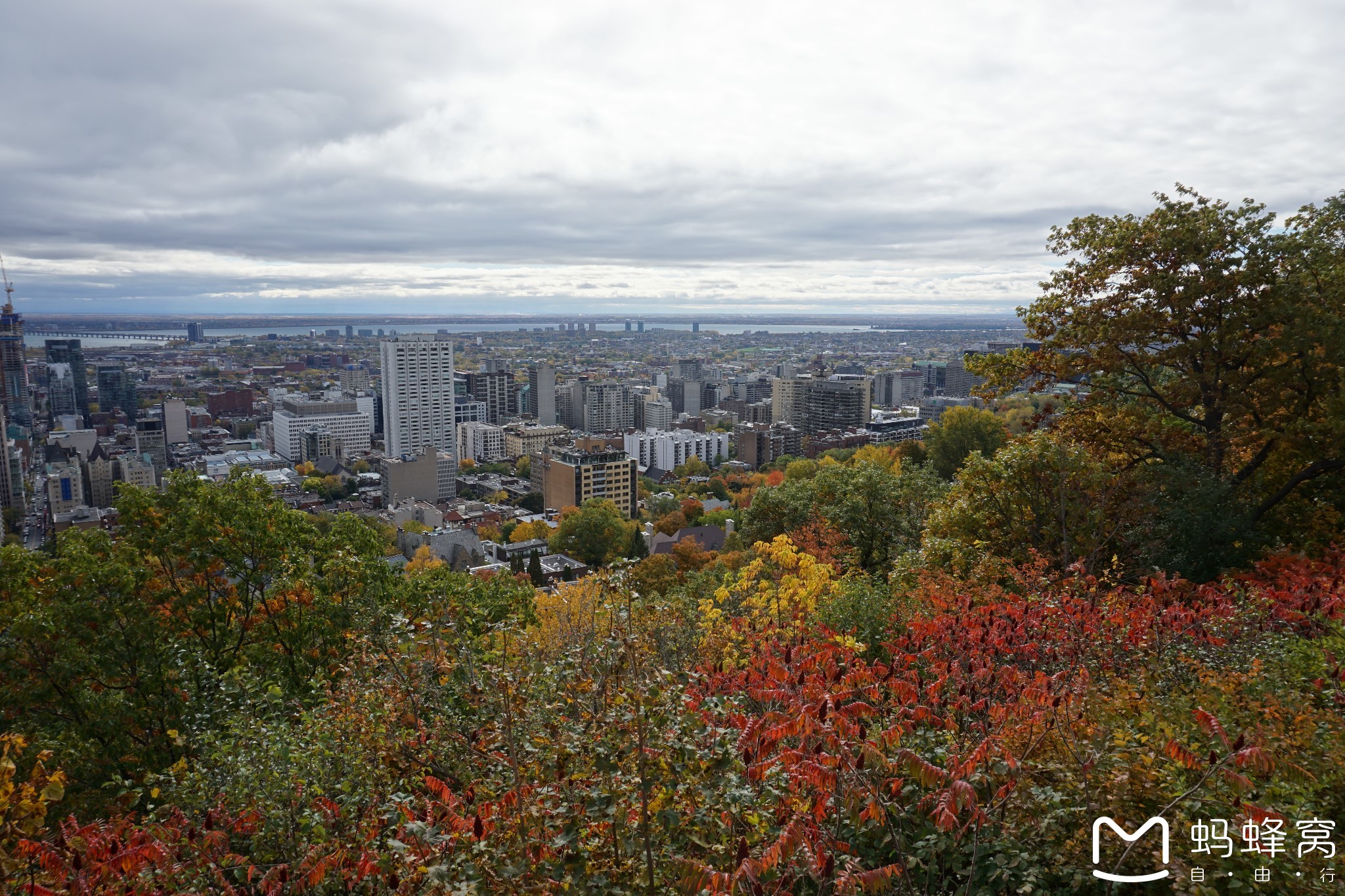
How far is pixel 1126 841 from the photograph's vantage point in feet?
12.4

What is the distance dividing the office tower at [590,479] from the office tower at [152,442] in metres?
53.5

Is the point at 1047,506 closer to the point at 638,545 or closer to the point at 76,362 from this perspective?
the point at 638,545

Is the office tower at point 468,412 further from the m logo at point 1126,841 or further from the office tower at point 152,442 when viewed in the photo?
the m logo at point 1126,841

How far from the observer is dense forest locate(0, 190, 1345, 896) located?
3727mm

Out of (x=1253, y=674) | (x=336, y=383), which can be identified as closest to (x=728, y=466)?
(x=1253, y=674)

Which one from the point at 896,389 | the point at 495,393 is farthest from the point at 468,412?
the point at 896,389

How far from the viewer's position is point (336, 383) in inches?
6663

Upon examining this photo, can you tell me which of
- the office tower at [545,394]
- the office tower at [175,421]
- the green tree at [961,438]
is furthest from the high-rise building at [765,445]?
the office tower at [175,421]

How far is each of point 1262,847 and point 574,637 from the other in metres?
5.59

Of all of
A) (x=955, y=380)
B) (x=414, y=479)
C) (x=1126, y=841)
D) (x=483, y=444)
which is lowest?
(x=483, y=444)

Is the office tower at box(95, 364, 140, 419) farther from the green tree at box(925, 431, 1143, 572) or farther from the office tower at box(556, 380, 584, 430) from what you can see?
the green tree at box(925, 431, 1143, 572)

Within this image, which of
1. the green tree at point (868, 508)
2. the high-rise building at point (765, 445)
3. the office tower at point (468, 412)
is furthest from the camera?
the office tower at point (468, 412)

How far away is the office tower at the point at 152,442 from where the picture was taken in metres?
97.2

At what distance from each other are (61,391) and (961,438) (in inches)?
5377
